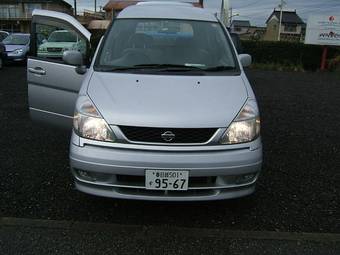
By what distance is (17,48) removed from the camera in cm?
1658

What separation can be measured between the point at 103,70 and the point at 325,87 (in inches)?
403

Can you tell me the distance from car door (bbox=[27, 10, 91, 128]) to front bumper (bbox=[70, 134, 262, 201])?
1386 mm

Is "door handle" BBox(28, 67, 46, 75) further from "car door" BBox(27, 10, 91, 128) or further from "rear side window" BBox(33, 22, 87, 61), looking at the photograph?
"rear side window" BBox(33, 22, 87, 61)

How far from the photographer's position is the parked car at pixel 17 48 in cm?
1617

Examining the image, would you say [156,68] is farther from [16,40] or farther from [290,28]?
[290,28]

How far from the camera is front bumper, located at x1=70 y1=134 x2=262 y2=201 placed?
3.29 metres

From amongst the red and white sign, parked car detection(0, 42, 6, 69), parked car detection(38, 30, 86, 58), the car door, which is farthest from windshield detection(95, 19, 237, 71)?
the red and white sign

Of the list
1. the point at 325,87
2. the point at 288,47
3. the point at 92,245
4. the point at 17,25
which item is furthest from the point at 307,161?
the point at 17,25

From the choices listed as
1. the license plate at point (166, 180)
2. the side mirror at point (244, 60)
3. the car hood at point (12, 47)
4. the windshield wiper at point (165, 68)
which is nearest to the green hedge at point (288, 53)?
the car hood at point (12, 47)

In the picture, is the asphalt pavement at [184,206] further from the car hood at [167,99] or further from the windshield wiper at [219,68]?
the windshield wiper at [219,68]

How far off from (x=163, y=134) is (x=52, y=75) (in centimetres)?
210

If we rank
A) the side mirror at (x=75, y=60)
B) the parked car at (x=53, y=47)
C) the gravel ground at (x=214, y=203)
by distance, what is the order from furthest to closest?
the parked car at (x=53, y=47) → the side mirror at (x=75, y=60) → the gravel ground at (x=214, y=203)

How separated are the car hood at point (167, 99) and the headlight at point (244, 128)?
0.17ft

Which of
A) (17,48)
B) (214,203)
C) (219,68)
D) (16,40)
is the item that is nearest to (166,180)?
(214,203)
